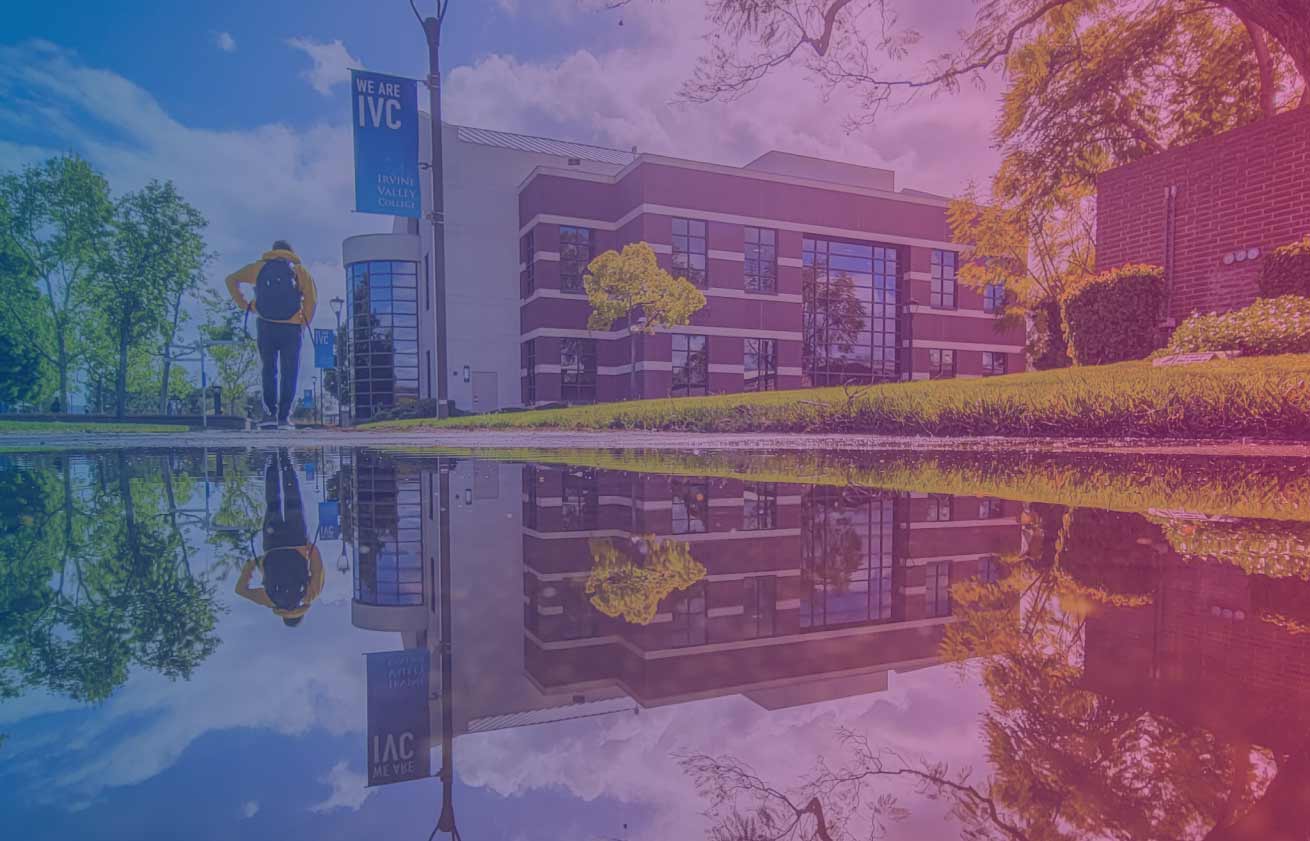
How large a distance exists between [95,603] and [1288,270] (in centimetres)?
1112

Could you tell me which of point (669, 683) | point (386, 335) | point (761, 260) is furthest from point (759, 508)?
point (386, 335)

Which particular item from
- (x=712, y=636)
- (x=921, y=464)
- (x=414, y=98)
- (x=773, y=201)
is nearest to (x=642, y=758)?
(x=712, y=636)

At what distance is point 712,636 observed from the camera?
99 centimetres

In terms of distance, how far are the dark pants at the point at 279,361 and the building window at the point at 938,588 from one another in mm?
15651

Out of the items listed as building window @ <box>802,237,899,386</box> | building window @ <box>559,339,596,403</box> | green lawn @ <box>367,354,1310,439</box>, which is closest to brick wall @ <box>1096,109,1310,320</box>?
green lawn @ <box>367,354,1310,439</box>

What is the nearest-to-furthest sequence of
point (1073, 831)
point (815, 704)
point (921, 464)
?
point (1073, 831) < point (815, 704) < point (921, 464)

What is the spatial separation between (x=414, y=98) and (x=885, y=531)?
16829mm

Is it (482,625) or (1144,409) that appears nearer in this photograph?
(482,625)

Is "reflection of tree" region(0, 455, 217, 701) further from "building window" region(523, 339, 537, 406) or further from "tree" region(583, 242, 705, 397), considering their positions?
"building window" region(523, 339, 537, 406)

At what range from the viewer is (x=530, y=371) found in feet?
93.6

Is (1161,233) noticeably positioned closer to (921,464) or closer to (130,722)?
(921,464)

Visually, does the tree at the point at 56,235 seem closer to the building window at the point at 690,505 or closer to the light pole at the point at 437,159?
the light pole at the point at 437,159

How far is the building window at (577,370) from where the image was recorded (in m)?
27.1

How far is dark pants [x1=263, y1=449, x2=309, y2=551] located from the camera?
177 centimetres
